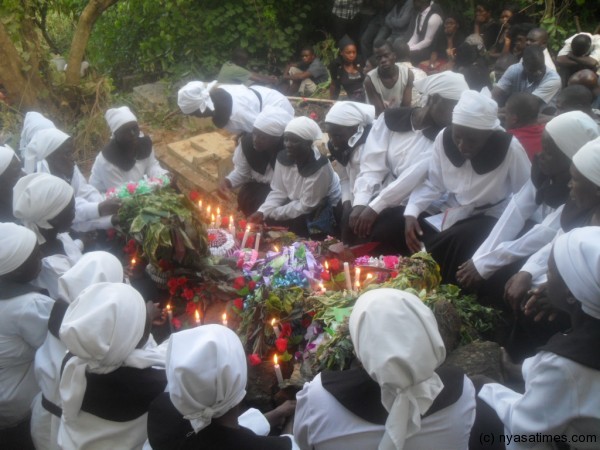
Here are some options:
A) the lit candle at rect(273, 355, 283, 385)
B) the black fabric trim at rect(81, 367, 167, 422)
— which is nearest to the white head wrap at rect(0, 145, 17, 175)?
the black fabric trim at rect(81, 367, 167, 422)

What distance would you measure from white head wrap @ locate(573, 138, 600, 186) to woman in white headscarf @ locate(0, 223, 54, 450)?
10.8 feet

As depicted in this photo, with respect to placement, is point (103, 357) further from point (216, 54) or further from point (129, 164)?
point (216, 54)

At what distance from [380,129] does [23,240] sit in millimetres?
3118

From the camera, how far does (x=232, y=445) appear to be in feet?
7.63

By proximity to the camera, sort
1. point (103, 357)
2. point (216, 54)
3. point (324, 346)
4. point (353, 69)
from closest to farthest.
Result: point (103, 357) → point (324, 346) → point (353, 69) → point (216, 54)

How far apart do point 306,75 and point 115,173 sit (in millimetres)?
4903

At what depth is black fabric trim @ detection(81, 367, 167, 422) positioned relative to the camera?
2631mm

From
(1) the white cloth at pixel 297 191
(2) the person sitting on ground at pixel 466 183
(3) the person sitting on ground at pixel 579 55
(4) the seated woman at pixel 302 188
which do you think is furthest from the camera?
(3) the person sitting on ground at pixel 579 55

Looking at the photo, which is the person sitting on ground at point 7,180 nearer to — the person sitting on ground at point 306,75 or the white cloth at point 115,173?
the white cloth at point 115,173

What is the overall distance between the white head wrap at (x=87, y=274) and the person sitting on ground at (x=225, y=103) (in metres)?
2.87

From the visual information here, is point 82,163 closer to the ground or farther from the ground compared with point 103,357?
closer to the ground

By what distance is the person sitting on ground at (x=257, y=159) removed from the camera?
520 cm

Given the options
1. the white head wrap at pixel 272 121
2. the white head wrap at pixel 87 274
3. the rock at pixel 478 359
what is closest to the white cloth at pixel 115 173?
the white head wrap at pixel 272 121

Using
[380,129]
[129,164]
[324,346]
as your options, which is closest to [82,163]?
[129,164]
